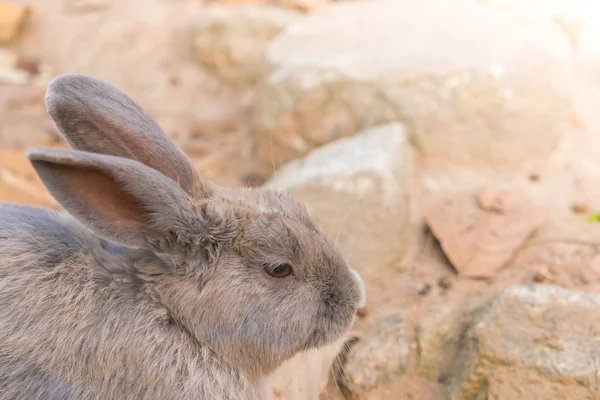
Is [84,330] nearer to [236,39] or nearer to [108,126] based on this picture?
[108,126]

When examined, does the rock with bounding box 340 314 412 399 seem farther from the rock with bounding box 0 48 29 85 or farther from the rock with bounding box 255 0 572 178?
the rock with bounding box 0 48 29 85

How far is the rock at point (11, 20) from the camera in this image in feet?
24.2

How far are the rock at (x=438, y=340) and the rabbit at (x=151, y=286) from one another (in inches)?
32.7

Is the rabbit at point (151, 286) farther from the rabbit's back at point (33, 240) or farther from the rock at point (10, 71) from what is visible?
the rock at point (10, 71)

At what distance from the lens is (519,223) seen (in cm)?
418

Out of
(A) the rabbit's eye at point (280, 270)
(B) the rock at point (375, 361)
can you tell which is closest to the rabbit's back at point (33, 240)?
(A) the rabbit's eye at point (280, 270)

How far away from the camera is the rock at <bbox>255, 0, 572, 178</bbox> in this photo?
191 inches

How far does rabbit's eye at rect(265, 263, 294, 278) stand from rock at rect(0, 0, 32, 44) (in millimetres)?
6373

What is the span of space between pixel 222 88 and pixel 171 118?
0.81 metres

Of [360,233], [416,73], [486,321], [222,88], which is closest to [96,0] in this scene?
[222,88]

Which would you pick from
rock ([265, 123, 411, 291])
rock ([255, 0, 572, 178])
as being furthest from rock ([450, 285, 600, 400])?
rock ([255, 0, 572, 178])

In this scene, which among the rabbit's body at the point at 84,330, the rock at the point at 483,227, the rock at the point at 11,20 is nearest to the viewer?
the rabbit's body at the point at 84,330

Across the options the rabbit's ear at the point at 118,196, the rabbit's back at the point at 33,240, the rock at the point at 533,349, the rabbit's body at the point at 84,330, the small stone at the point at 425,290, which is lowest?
the small stone at the point at 425,290

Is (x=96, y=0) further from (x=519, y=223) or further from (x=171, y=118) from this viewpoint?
(x=519, y=223)
